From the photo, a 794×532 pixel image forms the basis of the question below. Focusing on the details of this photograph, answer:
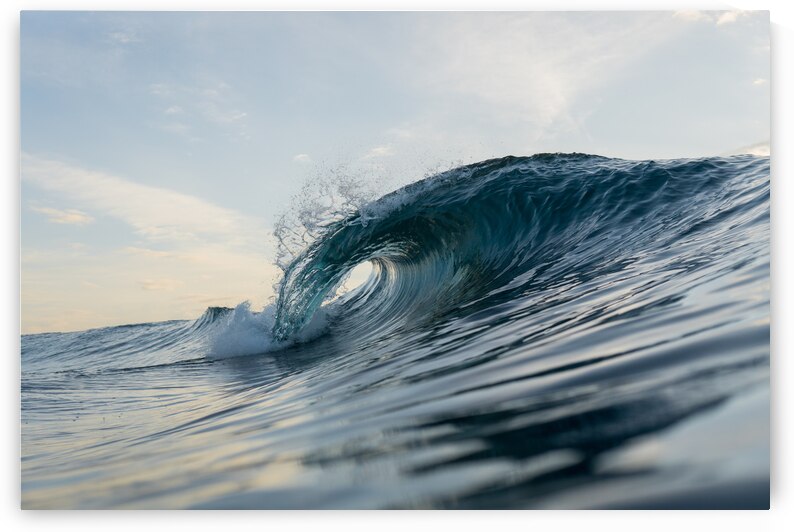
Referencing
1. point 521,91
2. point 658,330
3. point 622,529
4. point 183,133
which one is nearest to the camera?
point 622,529

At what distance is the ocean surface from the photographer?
1297 millimetres

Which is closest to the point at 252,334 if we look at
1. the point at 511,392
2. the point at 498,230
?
the point at 498,230

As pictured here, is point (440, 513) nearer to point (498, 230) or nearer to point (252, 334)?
point (498, 230)

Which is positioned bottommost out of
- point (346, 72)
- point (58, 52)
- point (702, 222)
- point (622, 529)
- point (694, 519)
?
point (622, 529)

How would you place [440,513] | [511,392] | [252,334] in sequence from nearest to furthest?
[440,513], [511,392], [252,334]

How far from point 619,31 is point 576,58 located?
316 mm

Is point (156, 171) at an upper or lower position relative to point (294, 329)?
upper

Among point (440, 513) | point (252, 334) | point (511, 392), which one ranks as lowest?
point (440, 513)

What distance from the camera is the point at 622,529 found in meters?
1.63

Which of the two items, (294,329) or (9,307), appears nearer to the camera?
(9,307)

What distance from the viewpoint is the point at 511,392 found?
1629mm

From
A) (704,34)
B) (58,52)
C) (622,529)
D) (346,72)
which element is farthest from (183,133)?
(622,529)

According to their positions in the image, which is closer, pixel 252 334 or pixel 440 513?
pixel 440 513

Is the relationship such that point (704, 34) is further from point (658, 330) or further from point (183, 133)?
point (183, 133)
